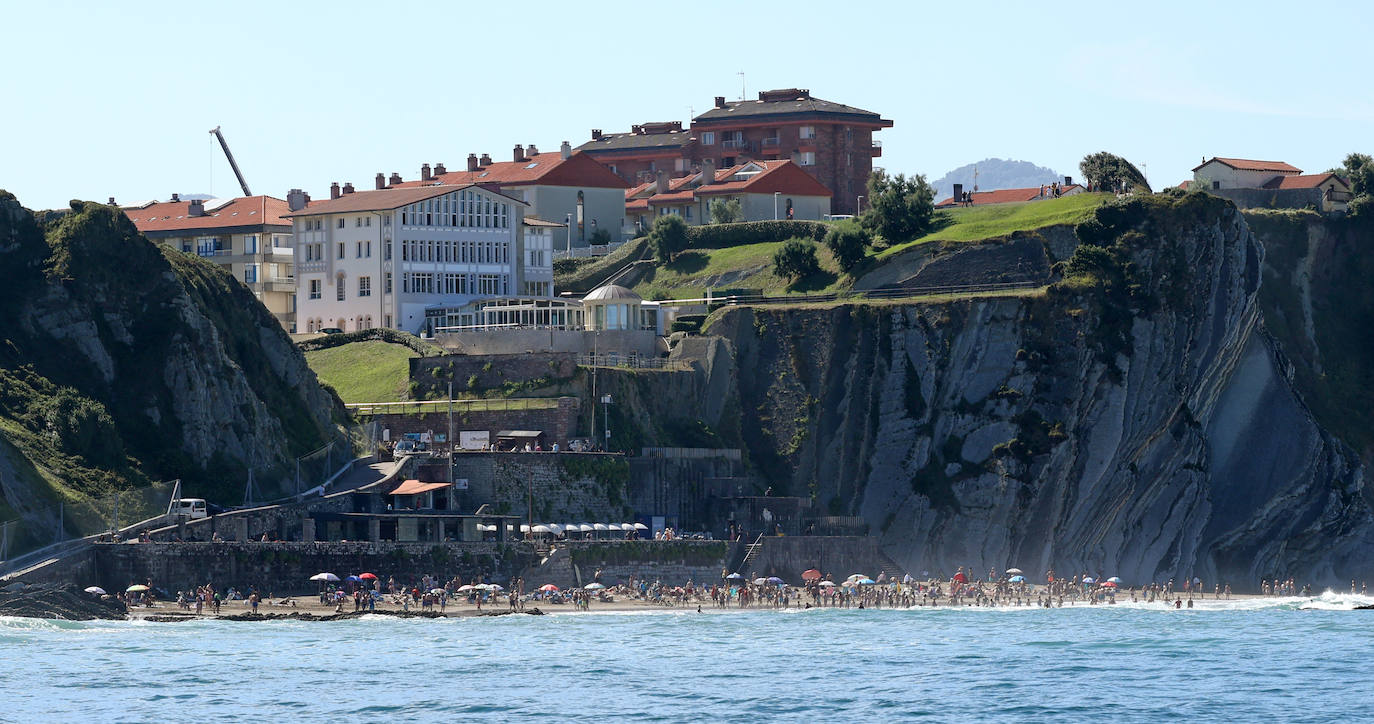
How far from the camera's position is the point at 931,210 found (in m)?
133

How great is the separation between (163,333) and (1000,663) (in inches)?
1689

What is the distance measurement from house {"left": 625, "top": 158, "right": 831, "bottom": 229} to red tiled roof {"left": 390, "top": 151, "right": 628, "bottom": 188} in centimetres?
315

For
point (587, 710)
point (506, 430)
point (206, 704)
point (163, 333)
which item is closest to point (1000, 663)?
point (587, 710)

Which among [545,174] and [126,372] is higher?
[545,174]

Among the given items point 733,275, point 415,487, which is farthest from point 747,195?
point 415,487

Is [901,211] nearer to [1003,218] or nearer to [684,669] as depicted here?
[1003,218]

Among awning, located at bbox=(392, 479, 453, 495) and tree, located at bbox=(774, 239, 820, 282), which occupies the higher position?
tree, located at bbox=(774, 239, 820, 282)

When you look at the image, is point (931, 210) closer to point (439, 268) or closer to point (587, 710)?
point (439, 268)

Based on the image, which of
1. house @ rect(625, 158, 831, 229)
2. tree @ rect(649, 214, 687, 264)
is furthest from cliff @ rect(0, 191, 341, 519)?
house @ rect(625, 158, 831, 229)

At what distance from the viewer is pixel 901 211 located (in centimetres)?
13138

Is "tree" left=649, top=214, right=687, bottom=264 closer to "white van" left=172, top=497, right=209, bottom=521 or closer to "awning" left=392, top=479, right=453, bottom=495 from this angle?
"awning" left=392, top=479, right=453, bottom=495

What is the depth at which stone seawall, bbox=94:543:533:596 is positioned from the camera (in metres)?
86.4

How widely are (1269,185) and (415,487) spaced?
67413 mm

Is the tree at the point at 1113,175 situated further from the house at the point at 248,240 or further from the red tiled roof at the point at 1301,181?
the house at the point at 248,240
